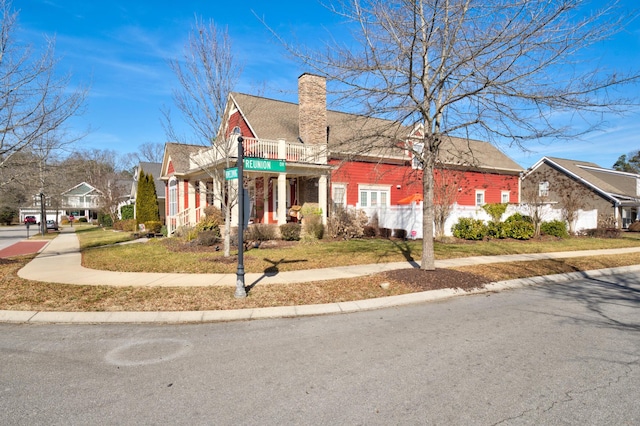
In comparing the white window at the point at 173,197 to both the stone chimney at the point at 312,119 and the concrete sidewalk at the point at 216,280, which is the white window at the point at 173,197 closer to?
the stone chimney at the point at 312,119

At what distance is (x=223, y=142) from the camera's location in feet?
41.8

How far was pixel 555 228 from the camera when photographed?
20.5 meters

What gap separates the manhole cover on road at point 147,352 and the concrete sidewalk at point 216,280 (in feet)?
3.55

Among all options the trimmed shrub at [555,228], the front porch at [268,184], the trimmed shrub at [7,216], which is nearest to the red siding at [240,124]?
the front porch at [268,184]

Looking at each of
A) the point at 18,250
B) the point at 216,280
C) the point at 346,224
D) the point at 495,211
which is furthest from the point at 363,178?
the point at 18,250

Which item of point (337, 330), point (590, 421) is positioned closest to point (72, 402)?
point (337, 330)

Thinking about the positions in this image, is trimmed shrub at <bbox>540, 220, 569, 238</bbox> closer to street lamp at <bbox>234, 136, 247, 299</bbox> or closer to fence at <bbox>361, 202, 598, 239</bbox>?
fence at <bbox>361, 202, 598, 239</bbox>

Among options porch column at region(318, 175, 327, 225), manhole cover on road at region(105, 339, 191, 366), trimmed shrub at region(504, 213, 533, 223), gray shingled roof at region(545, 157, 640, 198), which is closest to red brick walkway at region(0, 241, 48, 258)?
porch column at region(318, 175, 327, 225)

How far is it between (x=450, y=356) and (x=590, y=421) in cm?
165

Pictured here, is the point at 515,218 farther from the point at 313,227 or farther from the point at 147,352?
the point at 147,352

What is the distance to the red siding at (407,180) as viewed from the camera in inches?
776

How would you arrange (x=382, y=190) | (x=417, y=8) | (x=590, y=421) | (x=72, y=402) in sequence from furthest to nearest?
(x=382, y=190) → (x=417, y=8) → (x=72, y=402) → (x=590, y=421)

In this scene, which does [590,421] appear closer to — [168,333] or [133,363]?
[133,363]

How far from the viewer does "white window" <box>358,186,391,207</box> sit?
2220 cm
